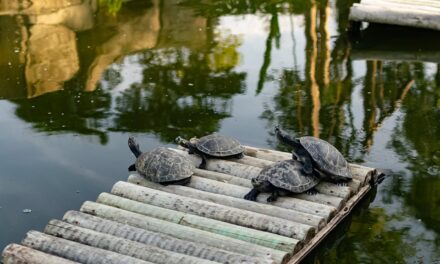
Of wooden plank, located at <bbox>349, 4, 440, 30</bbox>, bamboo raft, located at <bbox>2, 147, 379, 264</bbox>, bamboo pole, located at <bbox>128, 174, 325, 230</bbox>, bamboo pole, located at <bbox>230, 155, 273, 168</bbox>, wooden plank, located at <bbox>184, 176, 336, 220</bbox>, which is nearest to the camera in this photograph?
bamboo raft, located at <bbox>2, 147, 379, 264</bbox>

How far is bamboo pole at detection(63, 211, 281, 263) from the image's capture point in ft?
16.0

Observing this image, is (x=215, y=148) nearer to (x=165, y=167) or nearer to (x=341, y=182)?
(x=165, y=167)

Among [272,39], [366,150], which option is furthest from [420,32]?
[366,150]

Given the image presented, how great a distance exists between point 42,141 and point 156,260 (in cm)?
292

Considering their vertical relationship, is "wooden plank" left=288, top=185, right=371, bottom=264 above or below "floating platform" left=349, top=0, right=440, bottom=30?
below

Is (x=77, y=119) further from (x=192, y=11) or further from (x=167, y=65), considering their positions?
(x=192, y=11)

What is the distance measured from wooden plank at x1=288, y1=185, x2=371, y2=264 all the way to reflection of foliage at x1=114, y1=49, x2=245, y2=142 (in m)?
2.00

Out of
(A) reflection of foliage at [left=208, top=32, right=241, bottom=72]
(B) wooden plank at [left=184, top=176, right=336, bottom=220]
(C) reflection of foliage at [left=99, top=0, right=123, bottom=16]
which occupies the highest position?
(C) reflection of foliage at [left=99, top=0, right=123, bottom=16]

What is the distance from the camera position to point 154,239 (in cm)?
515

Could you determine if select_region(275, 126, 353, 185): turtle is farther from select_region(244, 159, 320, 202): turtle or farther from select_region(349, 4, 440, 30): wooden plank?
select_region(349, 4, 440, 30): wooden plank

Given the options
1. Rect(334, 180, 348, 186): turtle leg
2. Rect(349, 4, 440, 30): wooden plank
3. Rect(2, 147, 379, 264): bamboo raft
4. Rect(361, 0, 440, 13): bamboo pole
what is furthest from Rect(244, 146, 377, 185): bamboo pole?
Rect(361, 0, 440, 13): bamboo pole

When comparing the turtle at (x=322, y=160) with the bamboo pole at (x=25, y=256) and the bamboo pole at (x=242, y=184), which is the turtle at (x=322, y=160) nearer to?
the bamboo pole at (x=242, y=184)

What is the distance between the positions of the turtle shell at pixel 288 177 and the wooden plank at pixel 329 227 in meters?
0.31

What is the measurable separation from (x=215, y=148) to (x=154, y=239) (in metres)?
→ 1.45
